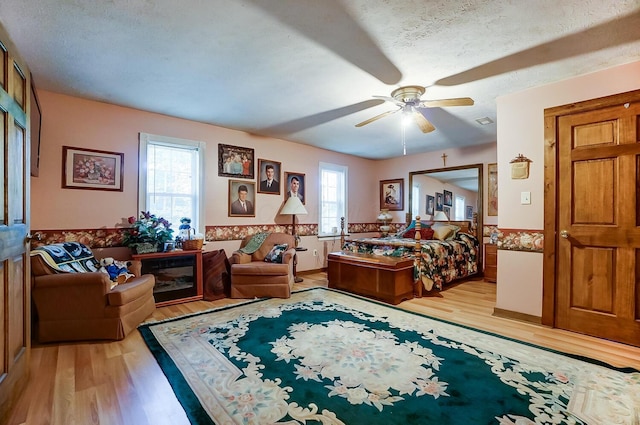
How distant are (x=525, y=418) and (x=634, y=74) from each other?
2994 millimetres

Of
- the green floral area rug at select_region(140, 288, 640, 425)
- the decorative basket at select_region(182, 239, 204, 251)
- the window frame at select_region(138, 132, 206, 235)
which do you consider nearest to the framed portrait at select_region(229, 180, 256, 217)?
the window frame at select_region(138, 132, 206, 235)

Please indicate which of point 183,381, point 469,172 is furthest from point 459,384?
point 469,172

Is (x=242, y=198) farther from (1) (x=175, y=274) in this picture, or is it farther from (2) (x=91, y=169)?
(2) (x=91, y=169)

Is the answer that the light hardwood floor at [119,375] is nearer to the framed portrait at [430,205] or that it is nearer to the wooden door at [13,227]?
the wooden door at [13,227]

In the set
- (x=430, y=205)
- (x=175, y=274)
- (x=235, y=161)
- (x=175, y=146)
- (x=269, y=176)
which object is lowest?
(x=175, y=274)

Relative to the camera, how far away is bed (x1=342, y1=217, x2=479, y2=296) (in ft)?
13.3

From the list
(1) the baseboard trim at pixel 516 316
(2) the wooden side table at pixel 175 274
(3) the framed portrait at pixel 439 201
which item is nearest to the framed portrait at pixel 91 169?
(2) the wooden side table at pixel 175 274

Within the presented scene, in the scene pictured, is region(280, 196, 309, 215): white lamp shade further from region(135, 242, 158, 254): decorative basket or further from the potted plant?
region(135, 242, 158, 254): decorative basket

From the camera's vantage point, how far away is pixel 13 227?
5.44 ft

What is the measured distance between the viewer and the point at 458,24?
6.75 feet

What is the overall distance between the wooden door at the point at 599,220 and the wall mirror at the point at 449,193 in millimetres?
2507

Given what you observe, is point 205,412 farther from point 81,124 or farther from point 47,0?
point 81,124

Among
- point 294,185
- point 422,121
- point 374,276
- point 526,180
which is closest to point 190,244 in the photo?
point 294,185

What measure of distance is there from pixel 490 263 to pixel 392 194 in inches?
97.6
